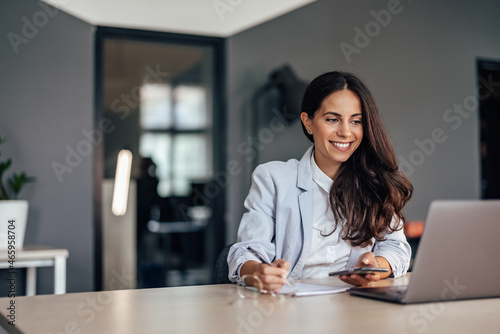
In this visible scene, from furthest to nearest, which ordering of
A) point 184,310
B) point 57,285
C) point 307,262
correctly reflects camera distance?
1. point 57,285
2. point 307,262
3. point 184,310

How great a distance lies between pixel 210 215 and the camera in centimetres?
493

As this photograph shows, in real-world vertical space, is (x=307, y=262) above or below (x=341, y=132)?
below

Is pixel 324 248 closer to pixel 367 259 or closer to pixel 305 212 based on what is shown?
pixel 305 212

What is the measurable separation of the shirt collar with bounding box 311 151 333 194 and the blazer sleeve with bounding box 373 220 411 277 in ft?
0.84

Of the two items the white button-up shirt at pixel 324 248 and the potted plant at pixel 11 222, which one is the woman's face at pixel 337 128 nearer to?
the white button-up shirt at pixel 324 248

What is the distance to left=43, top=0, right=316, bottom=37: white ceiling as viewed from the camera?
13.8 ft

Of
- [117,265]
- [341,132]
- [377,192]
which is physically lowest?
[117,265]

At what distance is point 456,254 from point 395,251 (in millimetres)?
710

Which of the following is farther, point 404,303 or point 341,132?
point 341,132

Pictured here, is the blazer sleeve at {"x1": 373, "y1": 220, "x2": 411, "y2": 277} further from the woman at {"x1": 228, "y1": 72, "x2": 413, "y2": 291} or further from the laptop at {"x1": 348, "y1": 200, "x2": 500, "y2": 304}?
the laptop at {"x1": 348, "y1": 200, "x2": 500, "y2": 304}

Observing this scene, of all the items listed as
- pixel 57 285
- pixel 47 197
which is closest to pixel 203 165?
pixel 47 197

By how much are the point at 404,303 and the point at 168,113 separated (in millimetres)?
3960

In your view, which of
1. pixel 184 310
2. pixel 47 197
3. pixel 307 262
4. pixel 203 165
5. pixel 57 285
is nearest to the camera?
pixel 184 310

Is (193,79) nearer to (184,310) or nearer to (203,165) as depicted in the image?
(203,165)
